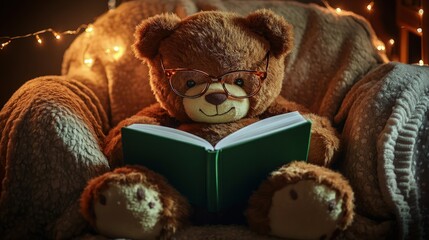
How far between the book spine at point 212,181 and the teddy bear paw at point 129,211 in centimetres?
10

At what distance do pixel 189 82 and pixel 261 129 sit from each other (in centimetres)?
21

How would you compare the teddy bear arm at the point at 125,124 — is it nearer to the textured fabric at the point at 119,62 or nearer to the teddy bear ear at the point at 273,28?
the textured fabric at the point at 119,62

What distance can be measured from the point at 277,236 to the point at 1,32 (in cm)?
112

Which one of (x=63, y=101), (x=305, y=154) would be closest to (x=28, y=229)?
(x=63, y=101)

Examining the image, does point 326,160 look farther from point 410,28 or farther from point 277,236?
point 410,28

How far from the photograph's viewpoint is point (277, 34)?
4.14ft

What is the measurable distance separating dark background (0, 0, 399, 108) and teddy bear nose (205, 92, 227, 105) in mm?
807

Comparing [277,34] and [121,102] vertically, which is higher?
[277,34]

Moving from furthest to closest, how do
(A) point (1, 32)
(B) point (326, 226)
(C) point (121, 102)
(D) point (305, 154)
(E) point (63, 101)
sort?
(A) point (1, 32) → (C) point (121, 102) → (E) point (63, 101) → (D) point (305, 154) → (B) point (326, 226)

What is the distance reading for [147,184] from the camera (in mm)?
1103

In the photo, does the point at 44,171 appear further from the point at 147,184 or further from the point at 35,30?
the point at 35,30

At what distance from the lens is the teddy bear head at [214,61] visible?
4.00ft

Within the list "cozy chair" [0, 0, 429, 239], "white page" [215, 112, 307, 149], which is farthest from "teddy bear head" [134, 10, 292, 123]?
"cozy chair" [0, 0, 429, 239]

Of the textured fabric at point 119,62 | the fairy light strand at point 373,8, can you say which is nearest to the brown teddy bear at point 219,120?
the textured fabric at point 119,62
